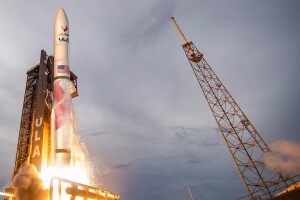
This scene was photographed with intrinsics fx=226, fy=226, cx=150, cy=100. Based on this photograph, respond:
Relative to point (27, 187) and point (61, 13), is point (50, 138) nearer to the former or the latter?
point (27, 187)

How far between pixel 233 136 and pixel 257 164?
4159 millimetres

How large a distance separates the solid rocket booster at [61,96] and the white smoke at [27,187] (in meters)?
2.16

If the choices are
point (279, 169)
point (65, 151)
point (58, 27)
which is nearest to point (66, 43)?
point (58, 27)

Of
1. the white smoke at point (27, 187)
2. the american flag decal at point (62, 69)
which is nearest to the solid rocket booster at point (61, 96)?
the american flag decal at point (62, 69)

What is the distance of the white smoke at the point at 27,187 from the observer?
951cm

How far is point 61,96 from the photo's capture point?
1418 cm

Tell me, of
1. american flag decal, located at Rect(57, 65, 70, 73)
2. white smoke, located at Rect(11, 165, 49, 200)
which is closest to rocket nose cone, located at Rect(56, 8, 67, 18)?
american flag decal, located at Rect(57, 65, 70, 73)

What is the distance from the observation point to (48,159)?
14258mm

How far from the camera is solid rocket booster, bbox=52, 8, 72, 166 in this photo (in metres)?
12.6

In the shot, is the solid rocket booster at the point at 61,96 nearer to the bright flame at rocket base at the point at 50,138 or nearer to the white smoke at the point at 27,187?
the bright flame at rocket base at the point at 50,138

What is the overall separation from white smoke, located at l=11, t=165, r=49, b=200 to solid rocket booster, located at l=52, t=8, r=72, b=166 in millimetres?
Answer: 2161

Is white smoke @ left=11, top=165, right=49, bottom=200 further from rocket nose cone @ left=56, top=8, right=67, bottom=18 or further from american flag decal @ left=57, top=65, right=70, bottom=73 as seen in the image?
rocket nose cone @ left=56, top=8, right=67, bottom=18

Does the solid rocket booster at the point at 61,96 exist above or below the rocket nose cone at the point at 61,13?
below

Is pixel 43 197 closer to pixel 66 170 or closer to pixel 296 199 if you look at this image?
pixel 66 170
